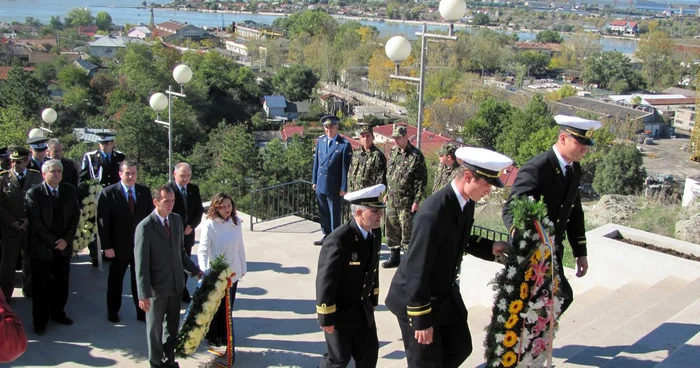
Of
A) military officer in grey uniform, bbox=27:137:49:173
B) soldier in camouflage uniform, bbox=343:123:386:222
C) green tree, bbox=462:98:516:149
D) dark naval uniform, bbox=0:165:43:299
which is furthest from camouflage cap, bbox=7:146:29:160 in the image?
green tree, bbox=462:98:516:149

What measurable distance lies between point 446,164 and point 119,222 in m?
3.46

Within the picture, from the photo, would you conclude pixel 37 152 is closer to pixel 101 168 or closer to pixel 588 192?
pixel 101 168

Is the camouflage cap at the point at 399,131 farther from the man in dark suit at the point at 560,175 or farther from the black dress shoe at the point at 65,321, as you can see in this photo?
the black dress shoe at the point at 65,321

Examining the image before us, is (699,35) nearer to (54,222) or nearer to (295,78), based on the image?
(295,78)

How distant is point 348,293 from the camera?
430 centimetres

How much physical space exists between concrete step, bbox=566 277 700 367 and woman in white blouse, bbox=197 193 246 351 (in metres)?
2.95

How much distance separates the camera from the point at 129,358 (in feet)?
18.3

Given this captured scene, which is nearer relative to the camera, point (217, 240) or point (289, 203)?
point (217, 240)

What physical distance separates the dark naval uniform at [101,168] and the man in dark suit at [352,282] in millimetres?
4570

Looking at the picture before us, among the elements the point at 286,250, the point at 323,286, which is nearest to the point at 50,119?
the point at 286,250

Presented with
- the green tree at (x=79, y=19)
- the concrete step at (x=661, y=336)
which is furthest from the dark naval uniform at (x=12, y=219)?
the green tree at (x=79, y=19)

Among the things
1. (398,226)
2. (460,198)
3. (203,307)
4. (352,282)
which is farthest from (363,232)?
(398,226)

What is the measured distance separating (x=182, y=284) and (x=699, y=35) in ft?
732

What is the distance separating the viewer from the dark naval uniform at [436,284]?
372 cm
